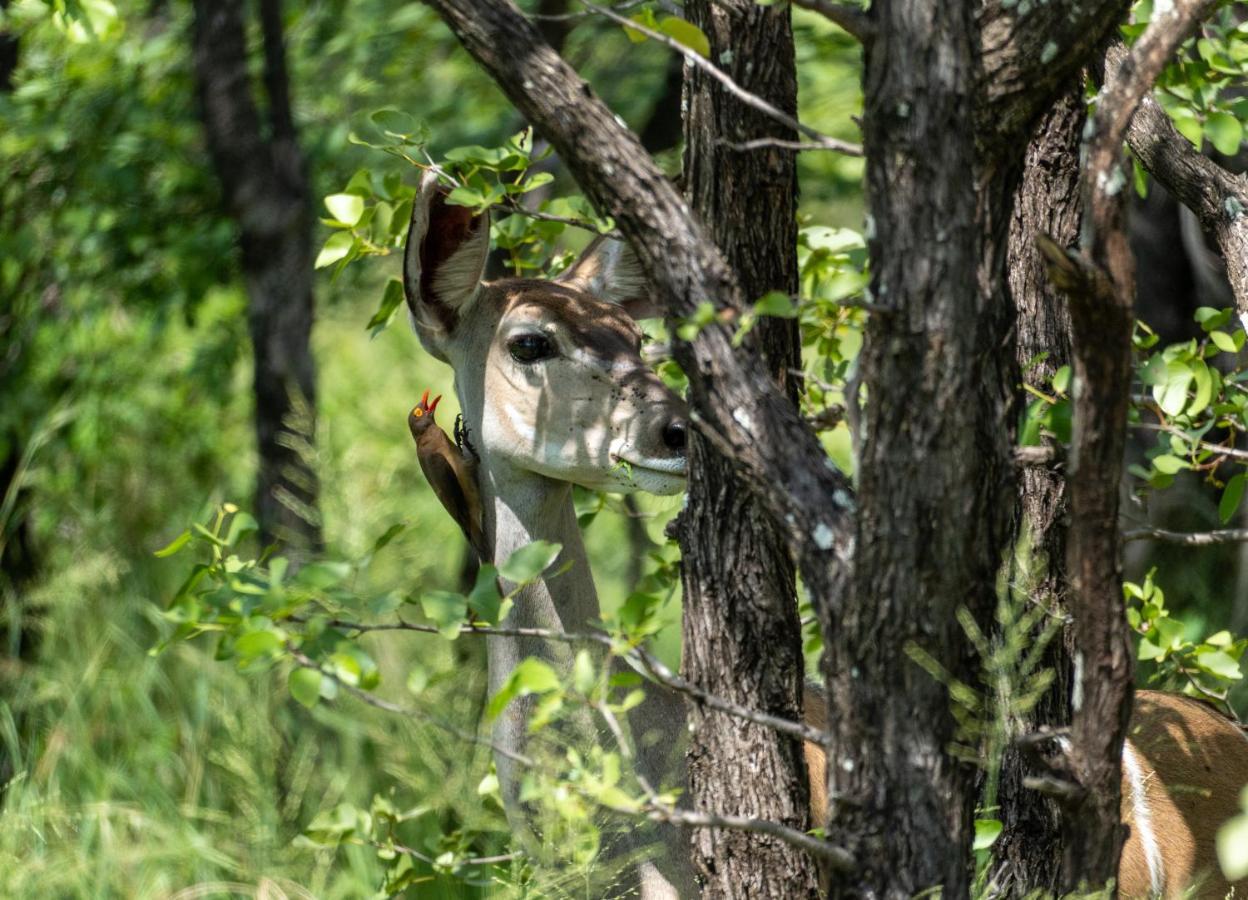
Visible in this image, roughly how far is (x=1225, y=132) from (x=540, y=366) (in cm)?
120

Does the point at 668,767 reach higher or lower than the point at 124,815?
higher

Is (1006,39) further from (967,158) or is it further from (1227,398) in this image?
(1227,398)

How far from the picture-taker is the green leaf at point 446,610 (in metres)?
1.65

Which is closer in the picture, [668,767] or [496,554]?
[668,767]

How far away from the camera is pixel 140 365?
21.3 ft

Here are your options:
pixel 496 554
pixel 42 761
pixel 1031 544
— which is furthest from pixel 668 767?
pixel 42 761

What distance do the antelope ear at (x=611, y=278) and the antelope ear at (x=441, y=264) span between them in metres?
0.23

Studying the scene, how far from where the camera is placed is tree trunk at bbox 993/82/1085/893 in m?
2.10

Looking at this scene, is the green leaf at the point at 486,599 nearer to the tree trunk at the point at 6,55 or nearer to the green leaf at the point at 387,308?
A: the green leaf at the point at 387,308

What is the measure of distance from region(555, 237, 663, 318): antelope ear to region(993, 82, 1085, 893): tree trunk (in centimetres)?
79

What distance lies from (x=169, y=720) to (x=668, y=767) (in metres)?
2.64

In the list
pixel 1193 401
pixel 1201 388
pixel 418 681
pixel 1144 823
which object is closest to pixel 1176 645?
pixel 1144 823

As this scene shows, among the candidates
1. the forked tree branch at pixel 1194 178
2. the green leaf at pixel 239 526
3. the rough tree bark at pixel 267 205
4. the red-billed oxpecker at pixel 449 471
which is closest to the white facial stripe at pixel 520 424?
the red-billed oxpecker at pixel 449 471

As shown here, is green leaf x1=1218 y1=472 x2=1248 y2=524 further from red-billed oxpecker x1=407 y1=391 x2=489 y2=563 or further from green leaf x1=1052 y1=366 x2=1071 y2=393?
red-billed oxpecker x1=407 y1=391 x2=489 y2=563
